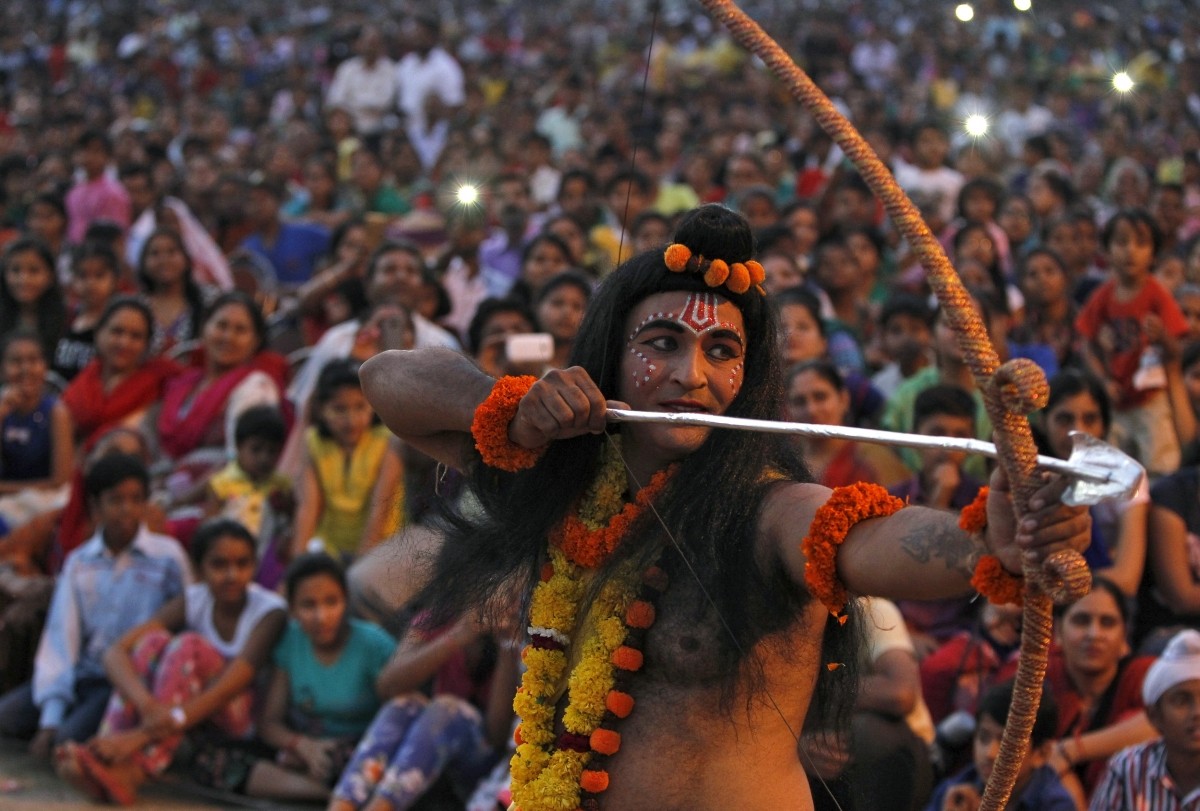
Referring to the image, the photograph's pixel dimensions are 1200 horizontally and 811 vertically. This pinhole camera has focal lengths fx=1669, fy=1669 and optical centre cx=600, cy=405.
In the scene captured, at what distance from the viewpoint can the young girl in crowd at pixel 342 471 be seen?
7.25m

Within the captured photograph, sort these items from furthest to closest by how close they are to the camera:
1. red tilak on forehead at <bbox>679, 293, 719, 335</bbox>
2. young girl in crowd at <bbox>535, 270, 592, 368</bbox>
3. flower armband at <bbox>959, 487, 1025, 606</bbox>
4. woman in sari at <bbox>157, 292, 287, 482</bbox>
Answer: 1. woman in sari at <bbox>157, 292, 287, 482</bbox>
2. young girl in crowd at <bbox>535, 270, 592, 368</bbox>
3. red tilak on forehead at <bbox>679, 293, 719, 335</bbox>
4. flower armband at <bbox>959, 487, 1025, 606</bbox>

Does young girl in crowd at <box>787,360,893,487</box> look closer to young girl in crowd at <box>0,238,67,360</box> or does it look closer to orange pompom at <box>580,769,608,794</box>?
orange pompom at <box>580,769,608,794</box>

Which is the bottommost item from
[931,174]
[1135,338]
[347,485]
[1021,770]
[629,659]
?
[1021,770]

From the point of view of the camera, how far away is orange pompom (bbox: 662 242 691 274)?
140 inches

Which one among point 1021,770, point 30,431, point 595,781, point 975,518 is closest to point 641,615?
point 595,781

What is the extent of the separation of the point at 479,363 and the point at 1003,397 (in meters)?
4.42

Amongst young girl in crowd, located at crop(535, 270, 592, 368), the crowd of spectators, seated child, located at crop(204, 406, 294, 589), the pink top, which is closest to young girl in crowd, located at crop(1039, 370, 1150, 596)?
the crowd of spectators

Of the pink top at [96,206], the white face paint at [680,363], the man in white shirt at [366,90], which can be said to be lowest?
the white face paint at [680,363]

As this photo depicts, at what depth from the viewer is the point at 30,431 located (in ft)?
27.1

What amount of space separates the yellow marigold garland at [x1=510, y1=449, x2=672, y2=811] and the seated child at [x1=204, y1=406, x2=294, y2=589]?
3.96m

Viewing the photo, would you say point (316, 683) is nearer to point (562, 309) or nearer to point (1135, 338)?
point (562, 309)

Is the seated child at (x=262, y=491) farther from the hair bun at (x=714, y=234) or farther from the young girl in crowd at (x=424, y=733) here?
the hair bun at (x=714, y=234)

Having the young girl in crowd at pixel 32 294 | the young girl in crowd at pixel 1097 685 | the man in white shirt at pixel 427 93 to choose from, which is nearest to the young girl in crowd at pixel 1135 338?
the young girl in crowd at pixel 1097 685

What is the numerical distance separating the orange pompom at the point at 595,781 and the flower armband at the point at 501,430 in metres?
0.65
